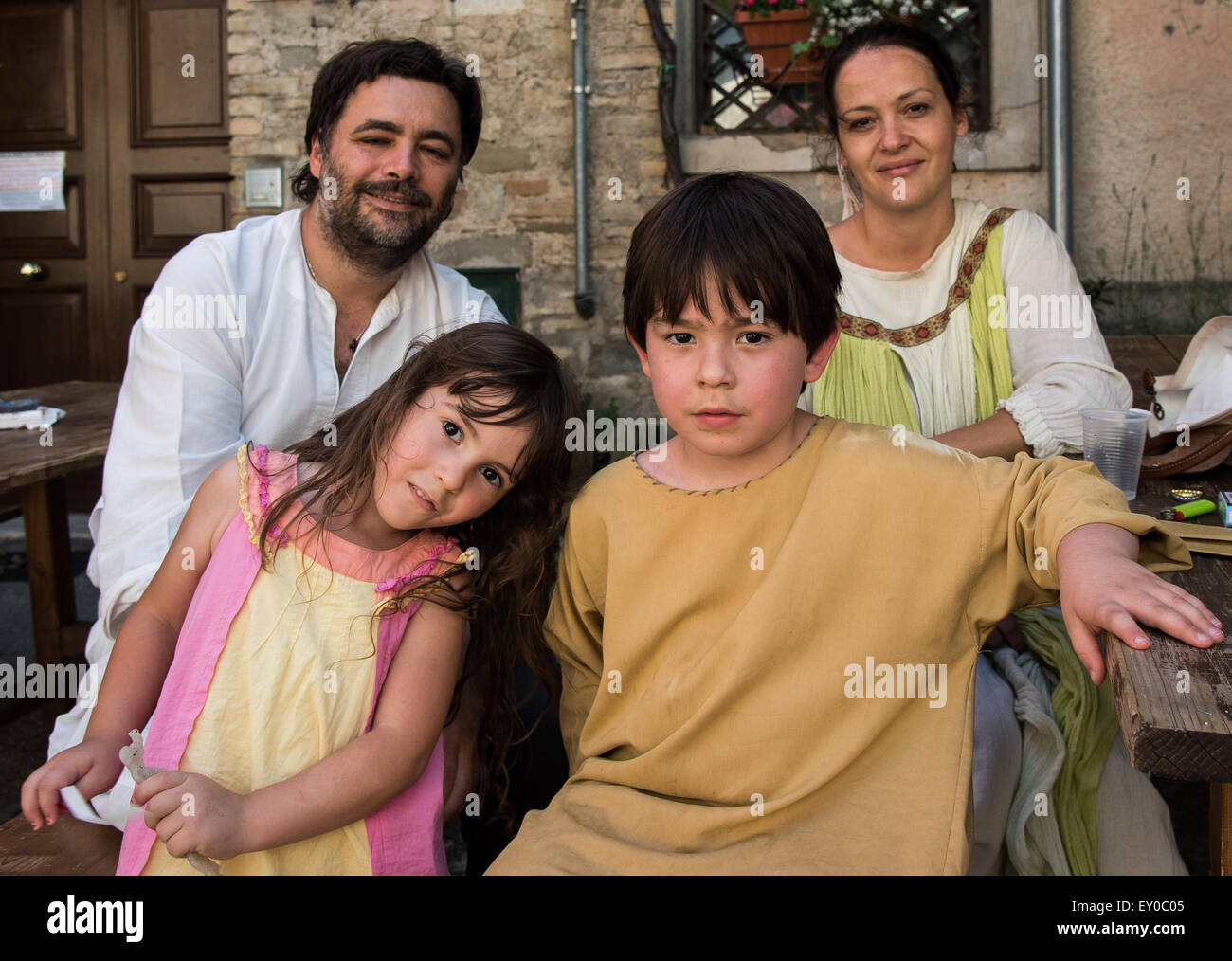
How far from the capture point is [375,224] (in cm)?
265

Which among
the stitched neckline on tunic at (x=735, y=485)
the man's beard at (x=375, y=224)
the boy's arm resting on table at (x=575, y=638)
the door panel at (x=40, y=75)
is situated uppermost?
the door panel at (x=40, y=75)

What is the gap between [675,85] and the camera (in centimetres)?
557

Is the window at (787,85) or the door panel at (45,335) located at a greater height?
the window at (787,85)

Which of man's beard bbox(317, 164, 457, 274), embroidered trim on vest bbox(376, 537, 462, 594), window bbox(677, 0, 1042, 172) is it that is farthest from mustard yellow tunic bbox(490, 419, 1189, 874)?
window bbox(677, 0, 1042, 172)

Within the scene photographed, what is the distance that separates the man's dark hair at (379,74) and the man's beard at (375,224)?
194mm

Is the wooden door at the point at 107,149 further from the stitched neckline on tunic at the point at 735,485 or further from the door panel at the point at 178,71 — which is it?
the stitched neckline on tunic at the point at 735,485

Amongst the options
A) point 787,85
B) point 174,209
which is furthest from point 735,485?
point 174,209

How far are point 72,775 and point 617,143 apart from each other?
449 cm

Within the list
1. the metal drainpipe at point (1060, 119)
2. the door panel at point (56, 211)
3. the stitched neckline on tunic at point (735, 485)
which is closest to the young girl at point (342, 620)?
the stitched neckline on tunic at point (735, 485)

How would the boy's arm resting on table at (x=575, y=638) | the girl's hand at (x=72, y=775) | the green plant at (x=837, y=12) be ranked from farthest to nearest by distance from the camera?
1. the green plant at (x=837, y=12)
2. the boy's arm resting on table at (x=575, y=638)
3. the girl's hand at (x=72, y=775)

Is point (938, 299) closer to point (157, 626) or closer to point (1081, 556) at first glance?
point (1081, 556)

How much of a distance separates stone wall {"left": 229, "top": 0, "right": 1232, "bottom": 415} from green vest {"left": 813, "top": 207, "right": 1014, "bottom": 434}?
9.93ft

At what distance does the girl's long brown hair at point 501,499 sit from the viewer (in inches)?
77.0
